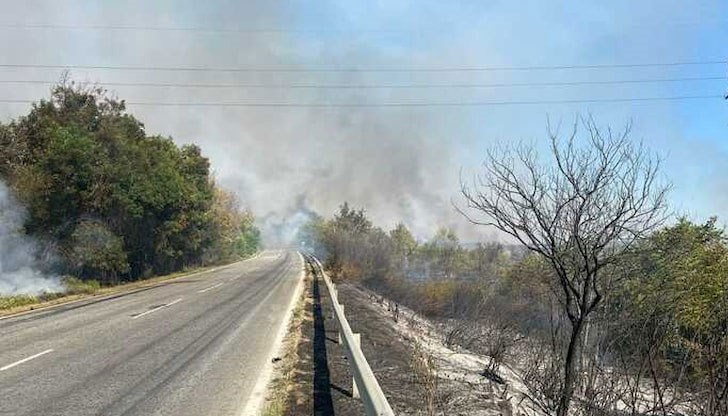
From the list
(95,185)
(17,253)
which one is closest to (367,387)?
(17,253)

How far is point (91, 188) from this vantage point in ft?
86.4

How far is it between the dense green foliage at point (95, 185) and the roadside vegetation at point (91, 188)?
45mm

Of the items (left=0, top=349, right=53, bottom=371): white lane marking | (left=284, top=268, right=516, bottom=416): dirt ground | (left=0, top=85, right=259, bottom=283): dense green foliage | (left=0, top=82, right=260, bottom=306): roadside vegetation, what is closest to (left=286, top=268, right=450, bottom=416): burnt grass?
(left=284, top=268, right=516, bottom=416): dirt ground

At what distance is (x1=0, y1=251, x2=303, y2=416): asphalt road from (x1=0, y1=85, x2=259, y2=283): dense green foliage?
9.96 metres

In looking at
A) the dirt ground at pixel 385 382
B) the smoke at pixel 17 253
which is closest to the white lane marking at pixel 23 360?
the dirt ground at pixel 385 382

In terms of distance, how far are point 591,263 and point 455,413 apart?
3496 millimetres

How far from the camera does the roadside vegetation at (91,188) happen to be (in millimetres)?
25094

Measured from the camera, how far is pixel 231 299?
20750mm

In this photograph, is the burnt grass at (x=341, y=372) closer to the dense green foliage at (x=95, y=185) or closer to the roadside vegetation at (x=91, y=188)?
the roadside vegetation at (x=91, y=188)

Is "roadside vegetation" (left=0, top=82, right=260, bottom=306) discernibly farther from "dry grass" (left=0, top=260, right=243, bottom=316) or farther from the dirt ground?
the dirt ground

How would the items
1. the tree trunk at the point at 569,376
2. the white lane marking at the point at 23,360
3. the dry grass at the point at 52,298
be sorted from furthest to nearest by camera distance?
the dry grass at the point at 52,298 → the white lane marking at the point at 23,360 → the tree trunk at the point at 569,376

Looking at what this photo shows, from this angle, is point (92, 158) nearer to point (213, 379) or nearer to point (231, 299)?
point (231, 299)

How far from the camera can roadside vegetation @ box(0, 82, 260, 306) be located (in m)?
25.1

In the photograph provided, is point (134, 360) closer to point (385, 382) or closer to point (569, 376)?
point (385, 382)
